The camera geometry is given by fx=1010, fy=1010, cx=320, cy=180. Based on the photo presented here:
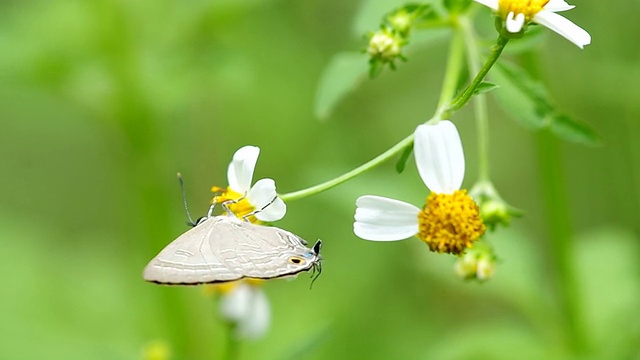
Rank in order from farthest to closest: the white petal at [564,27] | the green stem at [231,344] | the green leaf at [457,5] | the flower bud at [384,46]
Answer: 1. the green stem at [231,344]
2. the green leaf at [457,5]
3. the flower bud at [384,46]
4. the white petal at [564,27]

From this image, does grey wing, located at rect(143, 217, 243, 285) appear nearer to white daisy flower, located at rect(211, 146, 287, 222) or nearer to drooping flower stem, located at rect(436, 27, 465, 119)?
white daisy flower, located at rect(211, 146, 287, 222)

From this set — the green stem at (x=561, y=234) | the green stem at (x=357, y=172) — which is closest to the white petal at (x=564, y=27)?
the green stem at (x=357, y=172)

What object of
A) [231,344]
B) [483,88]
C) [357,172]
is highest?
[483,88]

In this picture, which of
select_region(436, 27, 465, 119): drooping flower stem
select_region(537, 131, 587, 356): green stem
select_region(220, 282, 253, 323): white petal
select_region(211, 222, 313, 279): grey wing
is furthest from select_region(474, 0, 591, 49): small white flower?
select_region(220, 282, 253, 323): white petal

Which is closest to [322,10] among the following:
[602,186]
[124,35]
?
[124,35]

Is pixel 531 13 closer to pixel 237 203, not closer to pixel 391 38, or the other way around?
pixel 391 38

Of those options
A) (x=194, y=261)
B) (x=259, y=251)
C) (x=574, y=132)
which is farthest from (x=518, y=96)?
(x=194, y=261)

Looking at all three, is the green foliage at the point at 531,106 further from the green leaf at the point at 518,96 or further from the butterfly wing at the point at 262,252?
the butterfly wing at the point at 262,252
